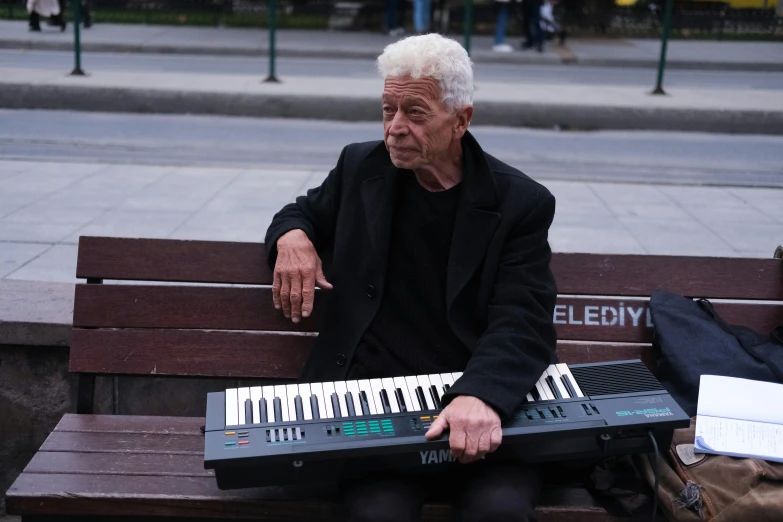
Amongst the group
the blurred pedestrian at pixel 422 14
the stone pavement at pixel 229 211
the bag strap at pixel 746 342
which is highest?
the blurred pedestrian at pixel 422 14

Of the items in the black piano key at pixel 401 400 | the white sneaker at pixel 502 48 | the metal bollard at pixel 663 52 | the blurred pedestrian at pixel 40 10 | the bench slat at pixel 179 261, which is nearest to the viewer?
the black piano key at pixel 401 400

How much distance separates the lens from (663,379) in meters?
3.02

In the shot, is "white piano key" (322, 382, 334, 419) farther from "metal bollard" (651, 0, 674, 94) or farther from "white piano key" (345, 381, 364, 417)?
"metal bollard" (651, 0, 674, 94)

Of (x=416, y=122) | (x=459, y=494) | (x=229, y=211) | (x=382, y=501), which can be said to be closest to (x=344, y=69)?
(x=229, y=211)

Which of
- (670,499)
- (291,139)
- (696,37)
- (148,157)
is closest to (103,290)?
(670,499)

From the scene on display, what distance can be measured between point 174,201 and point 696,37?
47.2 ft

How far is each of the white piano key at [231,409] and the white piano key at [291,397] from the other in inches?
5.4

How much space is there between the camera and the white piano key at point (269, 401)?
2609 mm

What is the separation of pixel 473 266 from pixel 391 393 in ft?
1.44

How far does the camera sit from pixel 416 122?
275cm

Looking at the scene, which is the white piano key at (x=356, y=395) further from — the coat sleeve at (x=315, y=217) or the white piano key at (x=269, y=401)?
the coat sleeve at (x=315, y=217)

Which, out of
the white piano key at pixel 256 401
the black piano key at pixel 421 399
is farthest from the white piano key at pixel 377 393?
the white piano key at pixel 256 401

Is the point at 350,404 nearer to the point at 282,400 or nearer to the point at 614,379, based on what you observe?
the point at 282,400

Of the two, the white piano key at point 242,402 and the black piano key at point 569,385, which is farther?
the black piano key at point 569,385
